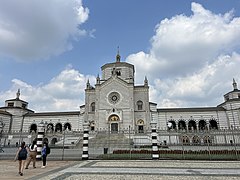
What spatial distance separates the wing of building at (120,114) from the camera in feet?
132

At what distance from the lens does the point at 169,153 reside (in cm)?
1728

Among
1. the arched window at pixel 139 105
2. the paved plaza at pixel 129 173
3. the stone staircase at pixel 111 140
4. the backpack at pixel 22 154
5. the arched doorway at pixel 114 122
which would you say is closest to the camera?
the paved plaza at pixel 129 173

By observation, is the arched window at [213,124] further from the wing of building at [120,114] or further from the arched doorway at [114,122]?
the arched doorway at [114,122]

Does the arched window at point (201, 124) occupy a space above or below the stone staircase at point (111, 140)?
above

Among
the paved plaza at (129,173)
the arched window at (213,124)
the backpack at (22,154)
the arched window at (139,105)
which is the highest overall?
the arched window at (139,105)

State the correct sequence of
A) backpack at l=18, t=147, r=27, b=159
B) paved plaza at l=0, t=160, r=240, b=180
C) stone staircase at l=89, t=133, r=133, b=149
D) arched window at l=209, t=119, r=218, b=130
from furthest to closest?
arched window at l=209, t=119, r=218, b=130
stone staircase at l=89, t=133, r=133, b=149
backpack at l=18, t=147, r=27, b=159
paved plaza at l=0, t=160, r=240, b=180

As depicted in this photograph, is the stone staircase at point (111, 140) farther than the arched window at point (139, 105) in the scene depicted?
No

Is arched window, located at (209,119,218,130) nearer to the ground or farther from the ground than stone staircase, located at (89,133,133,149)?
farther from the ground

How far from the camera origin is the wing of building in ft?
132

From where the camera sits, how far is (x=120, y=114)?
40281mm

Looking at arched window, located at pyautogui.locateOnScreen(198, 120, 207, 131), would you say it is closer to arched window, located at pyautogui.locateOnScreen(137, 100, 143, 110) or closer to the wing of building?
the wing of building

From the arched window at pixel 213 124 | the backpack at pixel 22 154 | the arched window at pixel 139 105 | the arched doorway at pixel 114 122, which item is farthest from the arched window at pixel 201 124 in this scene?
the backpack at pixel 22 154

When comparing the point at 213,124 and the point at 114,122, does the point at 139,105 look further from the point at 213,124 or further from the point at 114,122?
the point at 213,124

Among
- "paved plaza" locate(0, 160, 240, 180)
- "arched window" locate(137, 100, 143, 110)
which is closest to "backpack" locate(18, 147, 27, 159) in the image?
"paved plaza" locate(0, 160, 240, 180)
